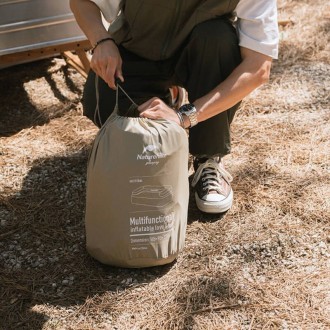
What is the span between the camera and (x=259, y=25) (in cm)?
194

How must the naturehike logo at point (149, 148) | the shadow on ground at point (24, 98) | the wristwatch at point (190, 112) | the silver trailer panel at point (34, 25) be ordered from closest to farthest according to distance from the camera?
the naturehike logo at point (149, 148)
the wristwatch at point (190, 112)
the silver trailer panel at point (34, 25)
the shadow on ground at point (24, 98)

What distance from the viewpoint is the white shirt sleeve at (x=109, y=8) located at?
6.91 feet

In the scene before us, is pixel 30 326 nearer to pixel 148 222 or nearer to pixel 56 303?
pixel 56 303

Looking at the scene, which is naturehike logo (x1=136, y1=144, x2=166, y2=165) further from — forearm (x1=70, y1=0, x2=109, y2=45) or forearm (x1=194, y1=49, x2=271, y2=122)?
forearm (x1=70, y1=0, x2=109, y2=45)

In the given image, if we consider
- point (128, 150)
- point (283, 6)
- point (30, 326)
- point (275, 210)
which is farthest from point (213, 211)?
point (283, 6)

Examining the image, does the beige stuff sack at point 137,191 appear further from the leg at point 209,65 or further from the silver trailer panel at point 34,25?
the silver trailer panel at point 34,25

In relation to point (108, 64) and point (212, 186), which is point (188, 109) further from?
point (212, 186)

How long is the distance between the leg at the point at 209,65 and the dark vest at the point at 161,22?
36 millimetres

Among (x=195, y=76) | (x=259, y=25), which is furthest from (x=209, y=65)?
(x=259, y=25)

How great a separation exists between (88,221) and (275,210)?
72 centimetres

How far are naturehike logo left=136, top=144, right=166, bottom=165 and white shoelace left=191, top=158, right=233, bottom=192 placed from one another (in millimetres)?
497

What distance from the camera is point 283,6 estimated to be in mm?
3932

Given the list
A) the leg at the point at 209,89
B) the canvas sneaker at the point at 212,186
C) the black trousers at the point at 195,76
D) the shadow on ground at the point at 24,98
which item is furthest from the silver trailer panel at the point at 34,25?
the canvas sneaker at the point at 212,186

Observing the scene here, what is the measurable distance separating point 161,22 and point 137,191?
636mm
